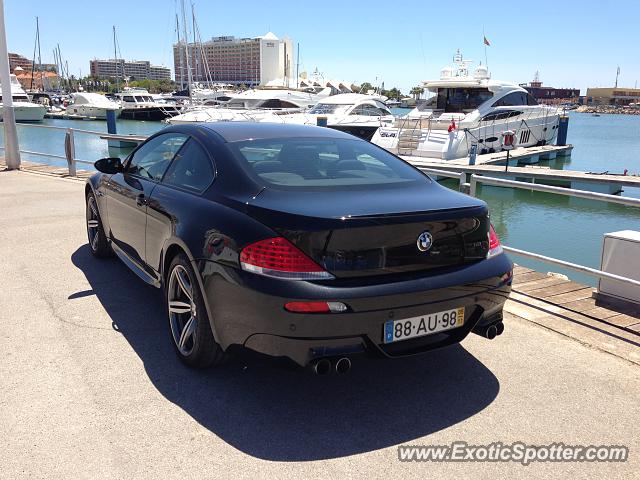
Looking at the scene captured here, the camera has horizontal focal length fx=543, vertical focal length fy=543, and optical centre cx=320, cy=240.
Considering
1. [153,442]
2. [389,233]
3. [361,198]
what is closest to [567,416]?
[389,233]

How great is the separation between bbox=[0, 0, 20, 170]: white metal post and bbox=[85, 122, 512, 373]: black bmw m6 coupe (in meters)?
10.4

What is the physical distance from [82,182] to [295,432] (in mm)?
9801

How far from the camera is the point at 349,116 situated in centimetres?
3278

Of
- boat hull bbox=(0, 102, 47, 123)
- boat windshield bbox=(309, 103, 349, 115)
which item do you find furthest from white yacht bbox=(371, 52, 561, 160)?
boat hull bbox=(0, 102, 47, 123)

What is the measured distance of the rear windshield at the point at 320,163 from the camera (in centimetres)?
329

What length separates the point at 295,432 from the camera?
276 centimetres

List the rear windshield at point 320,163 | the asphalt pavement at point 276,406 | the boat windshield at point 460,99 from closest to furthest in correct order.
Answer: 1. the asphalt pavement at point 276,406
2. the rear windshield at point 320,163
3. the boat windshield at point 460,99

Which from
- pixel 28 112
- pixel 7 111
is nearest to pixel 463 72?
pixel 7 111

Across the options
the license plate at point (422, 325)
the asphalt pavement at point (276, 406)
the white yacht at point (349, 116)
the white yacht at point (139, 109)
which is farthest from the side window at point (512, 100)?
the white yacht at point (139, 109)

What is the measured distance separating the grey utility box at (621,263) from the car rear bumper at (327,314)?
2.23m

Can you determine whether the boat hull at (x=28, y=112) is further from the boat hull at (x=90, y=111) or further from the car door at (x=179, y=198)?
the car door at (x=179, y=198)

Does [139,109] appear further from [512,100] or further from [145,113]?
[512,100]

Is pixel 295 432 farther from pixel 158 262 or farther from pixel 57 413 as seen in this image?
pixel 158 262
